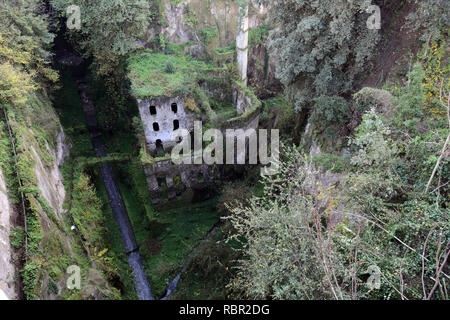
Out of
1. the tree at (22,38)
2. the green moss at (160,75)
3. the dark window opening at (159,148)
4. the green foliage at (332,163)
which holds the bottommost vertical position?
the dark window opening at (159,148)

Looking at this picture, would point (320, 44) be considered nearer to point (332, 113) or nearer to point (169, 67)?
point (332, 113)

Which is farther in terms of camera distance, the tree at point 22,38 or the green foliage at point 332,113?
the tree at point 22,38

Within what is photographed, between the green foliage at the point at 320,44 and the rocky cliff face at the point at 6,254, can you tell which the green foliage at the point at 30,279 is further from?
the green foliage at the point at 320,44

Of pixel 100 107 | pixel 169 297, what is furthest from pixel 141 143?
pixel 169 297

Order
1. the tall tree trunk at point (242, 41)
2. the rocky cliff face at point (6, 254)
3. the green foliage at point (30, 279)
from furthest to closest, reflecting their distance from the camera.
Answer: the tall tree trunk at point (242, 41) → the green foliage at point (30, 279) → the rocky cliff face at point (6, 254)

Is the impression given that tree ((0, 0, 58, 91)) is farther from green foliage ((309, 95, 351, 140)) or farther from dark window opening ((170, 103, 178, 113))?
green foliage ((309, 95, 351, 140))

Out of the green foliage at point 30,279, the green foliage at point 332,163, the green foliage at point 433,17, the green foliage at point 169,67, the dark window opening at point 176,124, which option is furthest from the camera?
the green foliage at point 169,67

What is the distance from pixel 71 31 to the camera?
23.3m

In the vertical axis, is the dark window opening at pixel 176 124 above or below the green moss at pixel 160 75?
below

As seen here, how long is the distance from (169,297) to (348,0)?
17178 mm

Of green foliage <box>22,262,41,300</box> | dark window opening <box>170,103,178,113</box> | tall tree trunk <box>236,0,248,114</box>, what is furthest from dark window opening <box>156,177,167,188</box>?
green foliage <box>22,262,41,300</box>

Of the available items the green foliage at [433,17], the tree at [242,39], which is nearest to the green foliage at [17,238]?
the green foliage at [433,17]

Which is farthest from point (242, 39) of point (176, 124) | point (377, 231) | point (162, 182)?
point (377, 231)

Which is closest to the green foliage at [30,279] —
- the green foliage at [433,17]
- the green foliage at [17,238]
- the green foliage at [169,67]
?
the green foliage at [17,238]
